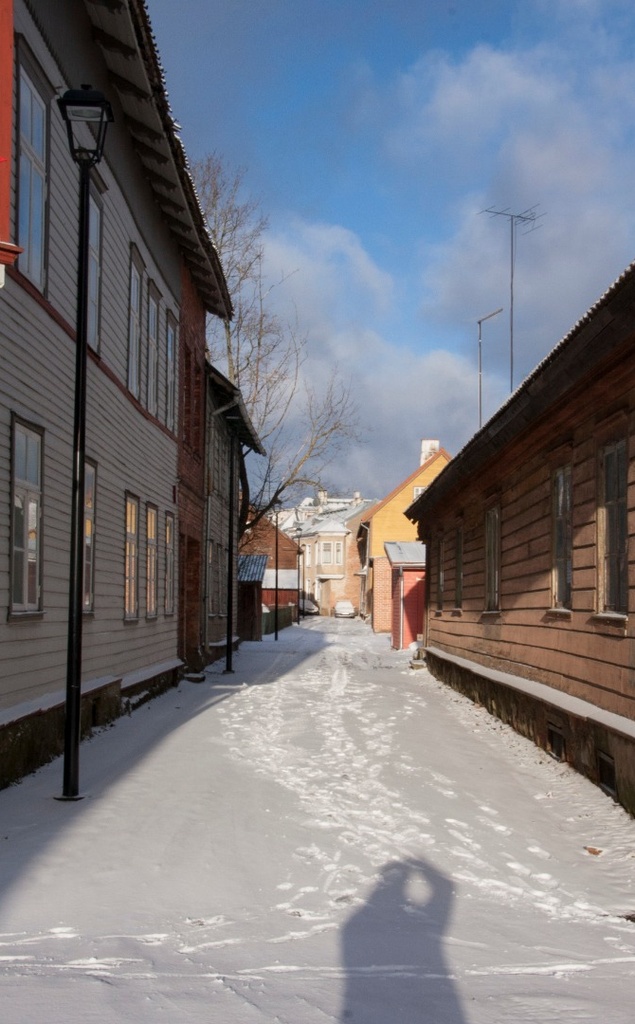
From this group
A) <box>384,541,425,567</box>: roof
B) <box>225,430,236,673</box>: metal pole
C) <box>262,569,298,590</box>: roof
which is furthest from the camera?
<box>262,569,298,590</box>: roof

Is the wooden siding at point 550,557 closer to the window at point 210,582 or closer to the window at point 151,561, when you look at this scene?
the window at point 151,561

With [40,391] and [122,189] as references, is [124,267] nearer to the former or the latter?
[122,189]

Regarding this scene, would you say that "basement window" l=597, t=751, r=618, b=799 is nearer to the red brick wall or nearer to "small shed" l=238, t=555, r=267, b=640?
"small shed" l=238, t=555, r=267, b=640

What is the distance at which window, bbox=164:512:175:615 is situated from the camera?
1698 centimetres

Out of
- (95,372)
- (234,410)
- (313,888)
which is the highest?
(234,410)

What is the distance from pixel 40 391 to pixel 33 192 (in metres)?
1.67

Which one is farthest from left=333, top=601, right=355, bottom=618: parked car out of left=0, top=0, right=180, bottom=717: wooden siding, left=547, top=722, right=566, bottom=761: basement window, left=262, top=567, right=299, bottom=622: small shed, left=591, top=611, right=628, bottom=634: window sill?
left=591, top=611, right=628, bottom=634: window sill

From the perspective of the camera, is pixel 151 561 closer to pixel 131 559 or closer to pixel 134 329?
pixel 131 559

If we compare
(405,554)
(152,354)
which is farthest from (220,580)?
(152,354)

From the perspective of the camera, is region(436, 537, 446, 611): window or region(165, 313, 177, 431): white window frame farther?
region(436, 537, 446, 611): window

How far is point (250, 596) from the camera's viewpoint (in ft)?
123

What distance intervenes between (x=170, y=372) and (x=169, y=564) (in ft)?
10.5

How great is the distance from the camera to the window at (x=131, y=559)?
44.8 ft

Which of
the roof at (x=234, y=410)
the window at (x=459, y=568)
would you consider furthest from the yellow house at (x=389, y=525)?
the window at (x=459, y=568)
